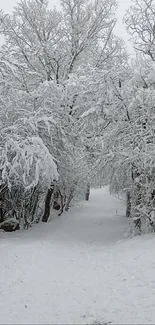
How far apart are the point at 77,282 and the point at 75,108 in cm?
711

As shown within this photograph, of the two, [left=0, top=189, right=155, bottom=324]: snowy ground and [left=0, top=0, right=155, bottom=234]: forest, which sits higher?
[left=0, top=0, right=155, bottom=234]: forest

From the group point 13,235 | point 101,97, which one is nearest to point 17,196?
point 13,235

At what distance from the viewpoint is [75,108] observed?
485 inches

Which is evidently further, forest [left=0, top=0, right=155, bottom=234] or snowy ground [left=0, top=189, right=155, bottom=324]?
forest [left=0, top=0, right=155, bottom=234]

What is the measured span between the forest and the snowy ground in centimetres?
198

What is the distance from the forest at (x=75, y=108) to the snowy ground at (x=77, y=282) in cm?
198

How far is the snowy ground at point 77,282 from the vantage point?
16.6 feet

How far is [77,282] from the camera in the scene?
6.68 m

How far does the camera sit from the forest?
1048 centimetres

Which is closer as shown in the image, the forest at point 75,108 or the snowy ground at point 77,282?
the snowy ground at point 77,282

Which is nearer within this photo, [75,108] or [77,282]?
[77,282]

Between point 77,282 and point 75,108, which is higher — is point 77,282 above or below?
below

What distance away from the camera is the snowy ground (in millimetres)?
5074

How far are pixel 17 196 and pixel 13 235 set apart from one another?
200 cm
